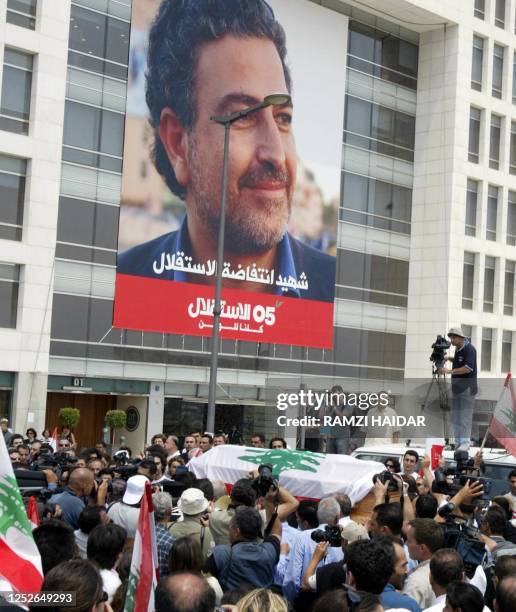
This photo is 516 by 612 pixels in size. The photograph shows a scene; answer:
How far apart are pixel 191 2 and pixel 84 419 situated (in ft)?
48.8

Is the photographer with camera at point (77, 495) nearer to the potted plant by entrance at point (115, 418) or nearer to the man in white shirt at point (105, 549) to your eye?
the man in white shirt at point (105, 549)

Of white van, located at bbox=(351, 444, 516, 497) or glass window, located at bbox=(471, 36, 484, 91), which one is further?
glass window, located at bbox=(471, 36, 484, 91)

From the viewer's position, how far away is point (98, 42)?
116 feet

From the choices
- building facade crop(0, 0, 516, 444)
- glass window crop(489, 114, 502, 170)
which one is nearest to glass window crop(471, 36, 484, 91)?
building facade crop(0, 0, 516, 444)

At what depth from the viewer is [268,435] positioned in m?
18.2

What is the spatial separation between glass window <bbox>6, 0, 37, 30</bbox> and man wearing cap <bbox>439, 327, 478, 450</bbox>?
23.3 m

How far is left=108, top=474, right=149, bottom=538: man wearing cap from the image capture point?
830 cm

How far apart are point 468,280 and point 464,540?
40811 millimetres

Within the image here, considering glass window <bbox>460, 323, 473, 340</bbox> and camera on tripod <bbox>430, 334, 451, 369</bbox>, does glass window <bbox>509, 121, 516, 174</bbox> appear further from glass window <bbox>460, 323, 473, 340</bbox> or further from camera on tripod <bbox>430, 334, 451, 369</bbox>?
camera on tripod <bbox>430, 334, 451, 369</bbox>

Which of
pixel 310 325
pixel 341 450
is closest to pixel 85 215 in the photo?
pixel 310 325

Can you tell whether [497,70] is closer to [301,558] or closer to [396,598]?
[301,558]

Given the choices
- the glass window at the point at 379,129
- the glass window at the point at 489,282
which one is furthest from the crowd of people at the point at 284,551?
the glass window at the point at 489,282

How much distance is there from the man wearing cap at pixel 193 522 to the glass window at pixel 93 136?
27.6 meters

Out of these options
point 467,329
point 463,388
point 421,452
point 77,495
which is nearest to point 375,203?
point 467,329
